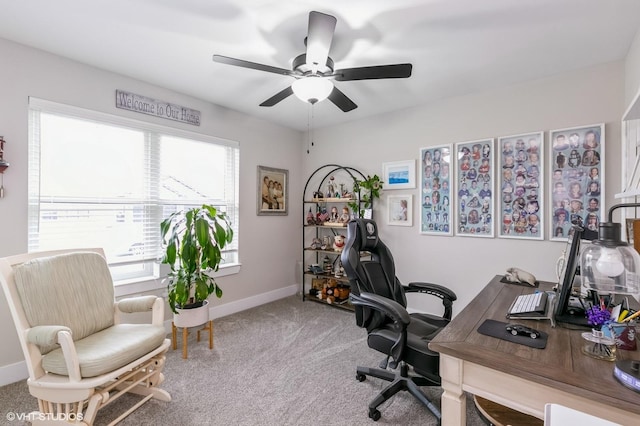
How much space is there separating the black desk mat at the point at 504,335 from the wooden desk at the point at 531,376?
2cm

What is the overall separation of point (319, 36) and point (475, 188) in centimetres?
228

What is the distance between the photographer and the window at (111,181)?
238 centimetres

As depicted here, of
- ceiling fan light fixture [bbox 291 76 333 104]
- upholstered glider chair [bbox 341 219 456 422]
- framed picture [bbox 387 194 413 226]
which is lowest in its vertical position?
upholstered glider chair [bbox 341 219 456 422]

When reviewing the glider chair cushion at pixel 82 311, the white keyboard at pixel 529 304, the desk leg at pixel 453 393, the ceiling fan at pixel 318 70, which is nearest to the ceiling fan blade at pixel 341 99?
the ceiling fan at pixel 318 70

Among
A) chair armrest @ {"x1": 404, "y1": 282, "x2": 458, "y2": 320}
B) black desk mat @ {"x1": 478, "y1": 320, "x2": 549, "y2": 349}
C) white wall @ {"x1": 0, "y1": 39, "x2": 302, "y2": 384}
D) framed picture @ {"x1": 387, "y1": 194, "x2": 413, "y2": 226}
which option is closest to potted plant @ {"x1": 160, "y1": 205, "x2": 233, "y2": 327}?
white wall @ {"x1": 0, "y1": 39, "x2": 302, "y2": 384}

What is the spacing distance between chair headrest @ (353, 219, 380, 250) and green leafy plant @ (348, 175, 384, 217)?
1.40 meters

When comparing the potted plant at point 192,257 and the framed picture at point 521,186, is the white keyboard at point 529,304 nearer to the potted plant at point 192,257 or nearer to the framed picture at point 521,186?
the framed picture at point 521,186

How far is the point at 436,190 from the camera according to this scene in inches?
131

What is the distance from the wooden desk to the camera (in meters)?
0.89

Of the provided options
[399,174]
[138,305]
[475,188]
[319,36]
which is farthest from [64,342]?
[475,188]

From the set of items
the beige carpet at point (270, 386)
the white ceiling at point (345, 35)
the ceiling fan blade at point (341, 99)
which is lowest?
the beige carpet at point (270, 386)

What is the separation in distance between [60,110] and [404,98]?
3.22 metres

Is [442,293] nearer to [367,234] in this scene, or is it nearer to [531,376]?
[367,234]

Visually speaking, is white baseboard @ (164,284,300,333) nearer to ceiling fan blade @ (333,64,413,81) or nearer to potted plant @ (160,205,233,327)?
potted plant @ (160,205,233,327)
